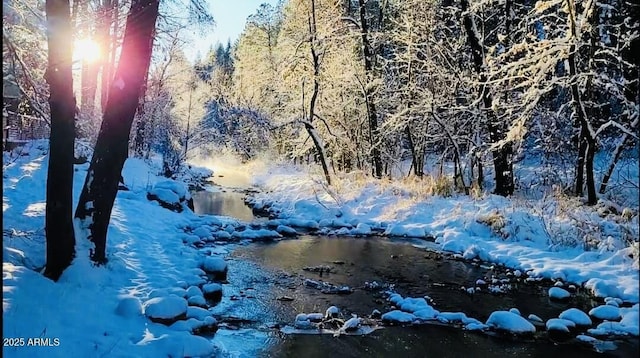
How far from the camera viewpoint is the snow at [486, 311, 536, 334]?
592 cm

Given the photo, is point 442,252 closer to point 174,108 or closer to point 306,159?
point 306,159

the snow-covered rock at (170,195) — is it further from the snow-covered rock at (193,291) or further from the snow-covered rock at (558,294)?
the snow-covered rock at (558,294)

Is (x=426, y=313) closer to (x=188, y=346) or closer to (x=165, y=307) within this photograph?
(x=188, y=346)

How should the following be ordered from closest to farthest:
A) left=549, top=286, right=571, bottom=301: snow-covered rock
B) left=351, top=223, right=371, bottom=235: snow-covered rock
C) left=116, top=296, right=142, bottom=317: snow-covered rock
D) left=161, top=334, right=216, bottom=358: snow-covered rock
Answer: left=161, top=334, right=216, bottom=358: snow-covered rock < left=116, top=296, right=142, bottom=317: snow-covered rock < left=549, top=286, right=571, bottom=301: snow-covered rock < left=351, top=223, right=371, bottom=235: snow-covered rock

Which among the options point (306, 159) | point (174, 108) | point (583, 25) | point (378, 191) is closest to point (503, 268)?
point (583, 25)

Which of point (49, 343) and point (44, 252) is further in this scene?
point (44, 252)

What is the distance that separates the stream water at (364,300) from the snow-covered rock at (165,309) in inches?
21.0

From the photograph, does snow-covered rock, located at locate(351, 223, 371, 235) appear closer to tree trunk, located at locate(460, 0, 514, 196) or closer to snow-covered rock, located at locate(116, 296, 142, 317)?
tree trunk, located at locate(460, 0, 514, 196)

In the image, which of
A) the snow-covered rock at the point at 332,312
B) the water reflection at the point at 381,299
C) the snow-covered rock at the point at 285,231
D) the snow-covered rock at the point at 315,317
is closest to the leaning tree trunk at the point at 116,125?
the water reflection at the point at 381,299

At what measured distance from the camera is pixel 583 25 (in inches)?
342

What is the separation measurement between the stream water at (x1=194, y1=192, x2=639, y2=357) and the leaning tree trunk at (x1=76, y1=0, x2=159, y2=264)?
1.96 meters

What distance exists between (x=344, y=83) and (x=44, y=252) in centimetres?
1488

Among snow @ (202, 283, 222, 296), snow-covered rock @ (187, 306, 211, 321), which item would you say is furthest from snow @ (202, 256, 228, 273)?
snow-covered rock @ (187, 306, 211, 321)

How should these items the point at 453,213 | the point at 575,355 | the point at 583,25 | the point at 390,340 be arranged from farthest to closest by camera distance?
the point at 453,213 → the point at 583,25 → the point at 390,340 → the point at 575,355
